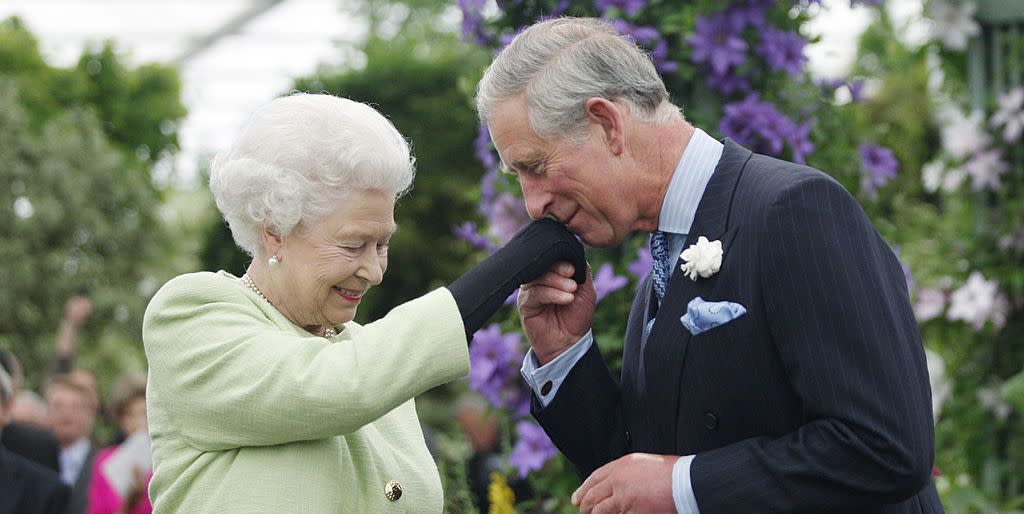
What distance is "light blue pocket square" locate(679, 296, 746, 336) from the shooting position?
2096 millimetres

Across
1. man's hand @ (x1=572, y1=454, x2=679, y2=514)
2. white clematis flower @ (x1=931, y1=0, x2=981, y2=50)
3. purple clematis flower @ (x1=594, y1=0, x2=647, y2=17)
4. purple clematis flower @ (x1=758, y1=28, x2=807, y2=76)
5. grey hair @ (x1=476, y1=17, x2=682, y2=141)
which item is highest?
grey hair @ (x1=476, y1=17, x2=682, y2=141)

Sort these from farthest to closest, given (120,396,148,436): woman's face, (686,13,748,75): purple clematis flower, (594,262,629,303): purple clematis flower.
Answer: (120,396,148,436): woman's face, (686,13,748,75): purple clematis flower, (594,262,629,303): purple clematis flower

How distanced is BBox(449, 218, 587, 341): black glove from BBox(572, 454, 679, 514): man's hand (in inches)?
13.5

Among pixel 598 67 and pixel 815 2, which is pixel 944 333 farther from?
pixel 598 67

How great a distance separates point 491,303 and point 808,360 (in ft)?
1.73

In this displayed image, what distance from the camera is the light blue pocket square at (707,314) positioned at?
2.10 meters

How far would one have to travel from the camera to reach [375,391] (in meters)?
2.01

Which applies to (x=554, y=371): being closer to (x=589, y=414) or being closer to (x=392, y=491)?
(x=589, y=414)

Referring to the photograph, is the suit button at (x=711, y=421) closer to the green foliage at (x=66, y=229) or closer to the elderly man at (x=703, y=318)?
the elderly man at (x=703, y=318)

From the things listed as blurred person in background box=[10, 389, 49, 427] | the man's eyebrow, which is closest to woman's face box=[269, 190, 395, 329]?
the man's eyebrow

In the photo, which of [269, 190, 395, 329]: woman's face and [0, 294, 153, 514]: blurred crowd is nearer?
[269, 190, 395, 329]: woman's face

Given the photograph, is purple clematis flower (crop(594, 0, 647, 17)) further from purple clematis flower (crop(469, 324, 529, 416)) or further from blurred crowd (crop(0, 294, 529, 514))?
blurred crowd (crop(0, 294, 529, 514))

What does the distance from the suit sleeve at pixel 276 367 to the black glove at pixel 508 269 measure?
0.03 m

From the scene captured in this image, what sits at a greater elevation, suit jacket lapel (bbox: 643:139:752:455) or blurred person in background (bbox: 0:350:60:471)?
suit jacket lapel (bbox: 643:139:752:455)
